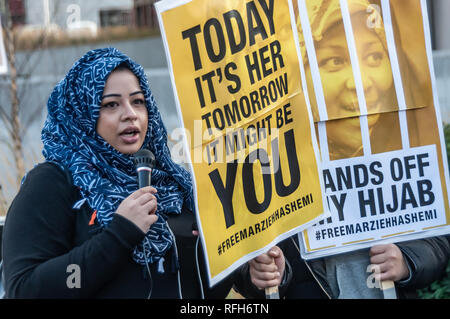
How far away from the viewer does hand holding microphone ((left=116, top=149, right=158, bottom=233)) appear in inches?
81.7

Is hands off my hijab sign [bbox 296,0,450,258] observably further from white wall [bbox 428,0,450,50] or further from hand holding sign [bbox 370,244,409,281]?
white wall [bbox 428,0,450,50]

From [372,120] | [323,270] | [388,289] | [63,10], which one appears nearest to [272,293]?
[323,270]

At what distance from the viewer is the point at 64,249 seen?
214cm

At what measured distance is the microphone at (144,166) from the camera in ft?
7.00

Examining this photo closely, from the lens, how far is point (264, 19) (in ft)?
7.61

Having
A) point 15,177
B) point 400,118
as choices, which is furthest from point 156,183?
point 15,177

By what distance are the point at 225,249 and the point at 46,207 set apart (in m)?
0.62

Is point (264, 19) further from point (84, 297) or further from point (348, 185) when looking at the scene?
point (84, 297)

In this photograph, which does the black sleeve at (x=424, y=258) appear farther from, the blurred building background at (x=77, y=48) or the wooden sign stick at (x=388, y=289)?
the blurred building background at (x=77, y=48)

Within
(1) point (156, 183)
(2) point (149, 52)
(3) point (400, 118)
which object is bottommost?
(1) point (156, 183)

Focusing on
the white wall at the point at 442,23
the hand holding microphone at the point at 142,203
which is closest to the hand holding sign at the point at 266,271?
the hand holding microphone at the point at 142,203

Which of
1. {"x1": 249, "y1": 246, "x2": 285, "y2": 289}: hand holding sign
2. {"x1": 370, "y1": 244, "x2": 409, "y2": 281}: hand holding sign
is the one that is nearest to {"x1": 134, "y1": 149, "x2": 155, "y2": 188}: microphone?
{"x1": 249, "y1": 246, "x2": 285, "y2": 289}: hand holding sign

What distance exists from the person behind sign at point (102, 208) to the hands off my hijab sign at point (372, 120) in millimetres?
534

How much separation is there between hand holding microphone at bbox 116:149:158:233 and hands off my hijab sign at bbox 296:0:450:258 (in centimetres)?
66
